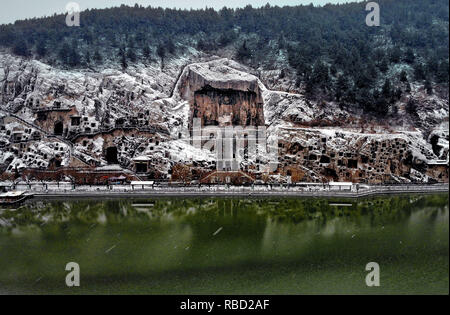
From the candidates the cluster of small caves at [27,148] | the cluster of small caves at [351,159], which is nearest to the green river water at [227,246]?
the cluster of small caves at [351,159]

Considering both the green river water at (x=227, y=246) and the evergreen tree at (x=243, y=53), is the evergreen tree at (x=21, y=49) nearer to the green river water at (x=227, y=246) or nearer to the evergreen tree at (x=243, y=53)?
the green river water at (x=227, y=246)

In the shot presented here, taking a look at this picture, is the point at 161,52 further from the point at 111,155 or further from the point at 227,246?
the point at 227,246

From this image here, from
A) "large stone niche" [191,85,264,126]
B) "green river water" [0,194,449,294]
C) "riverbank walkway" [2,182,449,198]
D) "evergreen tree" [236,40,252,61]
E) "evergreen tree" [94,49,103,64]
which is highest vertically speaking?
"evergreen tree" [236,40,252,61]

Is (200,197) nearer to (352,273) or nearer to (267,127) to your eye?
(267,127)

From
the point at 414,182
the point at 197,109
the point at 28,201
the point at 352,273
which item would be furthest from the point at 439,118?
the point at 28,201

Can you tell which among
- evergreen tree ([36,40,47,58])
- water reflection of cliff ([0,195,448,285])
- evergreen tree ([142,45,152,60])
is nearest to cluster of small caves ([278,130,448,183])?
water reflection of cliff ([0,195,448,285])

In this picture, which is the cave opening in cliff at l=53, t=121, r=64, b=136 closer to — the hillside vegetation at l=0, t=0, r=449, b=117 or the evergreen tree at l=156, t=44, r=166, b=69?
the hillside vegetation at l=0, t=0, r=449, b=117
